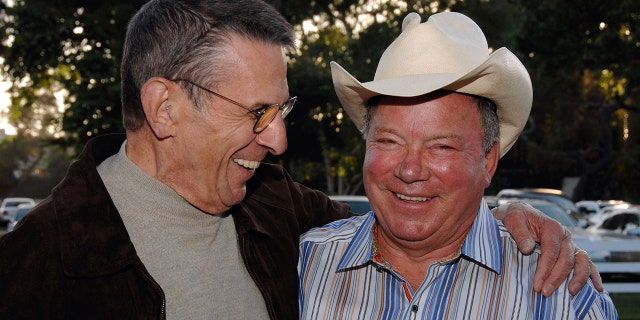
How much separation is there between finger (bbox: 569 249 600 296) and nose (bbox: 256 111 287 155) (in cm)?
129

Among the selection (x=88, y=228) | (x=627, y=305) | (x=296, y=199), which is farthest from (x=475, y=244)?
(x=627, y=305)

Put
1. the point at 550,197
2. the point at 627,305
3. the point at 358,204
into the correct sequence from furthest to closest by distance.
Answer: the point at 550,197
the point at 627,305
the point at 358,204

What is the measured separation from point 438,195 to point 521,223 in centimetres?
45

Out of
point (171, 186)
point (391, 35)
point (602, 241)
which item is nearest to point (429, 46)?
point (171, 186)

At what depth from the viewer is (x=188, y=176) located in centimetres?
310

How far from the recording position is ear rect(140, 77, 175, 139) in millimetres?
3020

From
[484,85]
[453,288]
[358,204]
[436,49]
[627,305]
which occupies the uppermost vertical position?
[436,49]

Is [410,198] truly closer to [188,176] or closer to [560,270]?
[560,270]

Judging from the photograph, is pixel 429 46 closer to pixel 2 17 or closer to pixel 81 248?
pixel 81 248

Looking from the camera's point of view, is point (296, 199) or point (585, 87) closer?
point (296, 199)

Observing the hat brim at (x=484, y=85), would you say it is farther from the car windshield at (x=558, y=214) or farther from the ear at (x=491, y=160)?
the car windshield at (x=558, y=214)

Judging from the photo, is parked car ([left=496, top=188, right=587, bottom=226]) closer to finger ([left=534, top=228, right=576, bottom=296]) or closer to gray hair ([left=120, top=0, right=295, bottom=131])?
finger ([left=534, top=228, right=576, bottom=296])

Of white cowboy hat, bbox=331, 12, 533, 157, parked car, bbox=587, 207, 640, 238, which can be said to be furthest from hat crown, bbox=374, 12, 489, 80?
parked car, bbox=587, 207, 640, 238

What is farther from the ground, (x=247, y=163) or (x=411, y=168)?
(x=411, y=168)
